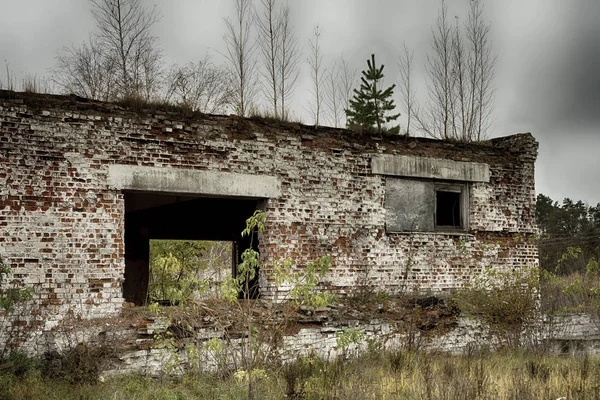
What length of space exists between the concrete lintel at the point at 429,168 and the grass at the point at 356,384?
3905 mm

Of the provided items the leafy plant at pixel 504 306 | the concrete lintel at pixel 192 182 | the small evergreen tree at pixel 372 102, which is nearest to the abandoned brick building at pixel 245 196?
the concrete lintel at pixel 192 182

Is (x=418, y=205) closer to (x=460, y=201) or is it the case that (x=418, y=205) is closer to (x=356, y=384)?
(x=460, y=201)

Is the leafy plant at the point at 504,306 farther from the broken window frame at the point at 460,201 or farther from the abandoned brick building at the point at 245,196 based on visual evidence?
the broken window frame at the point at 460,201

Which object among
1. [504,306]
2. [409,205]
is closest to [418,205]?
[409,205]

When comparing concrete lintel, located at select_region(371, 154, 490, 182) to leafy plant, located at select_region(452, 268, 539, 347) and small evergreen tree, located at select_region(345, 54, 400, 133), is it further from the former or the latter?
small evergreen tree, located at select_region(345, 54, 400, 133)

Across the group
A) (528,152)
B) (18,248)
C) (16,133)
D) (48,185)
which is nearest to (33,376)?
(18,248)

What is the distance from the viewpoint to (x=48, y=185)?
8.93 meters

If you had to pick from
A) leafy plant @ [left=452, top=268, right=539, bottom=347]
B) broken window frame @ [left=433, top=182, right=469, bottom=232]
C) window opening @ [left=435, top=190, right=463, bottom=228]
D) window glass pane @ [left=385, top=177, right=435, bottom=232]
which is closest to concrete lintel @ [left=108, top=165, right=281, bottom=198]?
window glass pane @ [left=385, top=177, right=435, bottom=232]

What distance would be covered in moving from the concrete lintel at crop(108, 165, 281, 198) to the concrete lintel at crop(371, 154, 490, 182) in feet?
7.27

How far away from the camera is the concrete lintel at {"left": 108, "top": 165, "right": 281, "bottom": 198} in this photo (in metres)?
9.40

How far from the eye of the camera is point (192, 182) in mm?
9844

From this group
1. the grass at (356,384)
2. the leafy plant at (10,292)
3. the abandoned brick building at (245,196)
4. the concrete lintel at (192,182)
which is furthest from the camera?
the concrete lintel at (192,182)

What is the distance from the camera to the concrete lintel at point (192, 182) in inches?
370

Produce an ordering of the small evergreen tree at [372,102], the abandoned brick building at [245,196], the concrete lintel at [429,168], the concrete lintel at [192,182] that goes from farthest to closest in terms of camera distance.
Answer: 1. the small evergreen tree at [372,102]
2. the concrete lintel at [429,168]
3. the concrete lintel at [192,182]
4. the abandoned brick building at [245,196]
